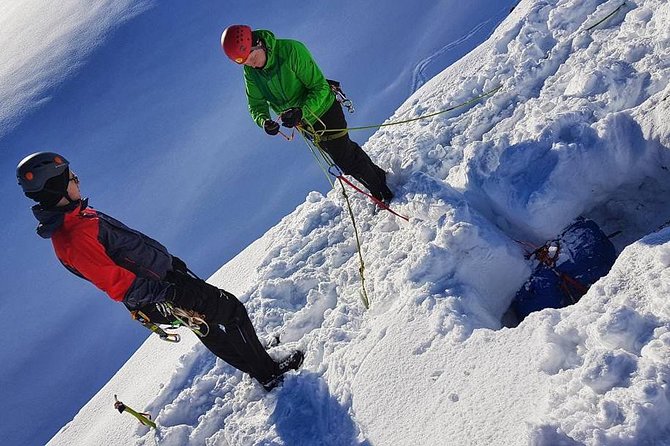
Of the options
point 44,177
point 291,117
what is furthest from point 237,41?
point 44,177

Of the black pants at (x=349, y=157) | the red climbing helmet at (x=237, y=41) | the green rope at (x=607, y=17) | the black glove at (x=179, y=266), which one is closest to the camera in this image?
the black glove at (x=179, y=266)

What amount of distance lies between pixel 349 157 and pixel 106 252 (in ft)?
6.79

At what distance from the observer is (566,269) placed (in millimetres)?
3648

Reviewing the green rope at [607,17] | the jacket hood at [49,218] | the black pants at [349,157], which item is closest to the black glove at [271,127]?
the black pants at [349,157]

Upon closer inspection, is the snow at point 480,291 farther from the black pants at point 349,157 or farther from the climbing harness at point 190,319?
the climbing harness at point 190,319

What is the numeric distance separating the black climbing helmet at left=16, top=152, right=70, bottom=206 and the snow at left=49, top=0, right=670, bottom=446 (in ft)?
6.05

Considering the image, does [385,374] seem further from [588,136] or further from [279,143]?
[279,143]

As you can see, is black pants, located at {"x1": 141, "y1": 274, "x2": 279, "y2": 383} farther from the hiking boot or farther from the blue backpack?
the blue backpack

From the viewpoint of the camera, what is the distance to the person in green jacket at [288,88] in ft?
11.7

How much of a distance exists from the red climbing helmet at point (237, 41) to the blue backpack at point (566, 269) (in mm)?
2394

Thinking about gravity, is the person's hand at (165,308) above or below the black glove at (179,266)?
below

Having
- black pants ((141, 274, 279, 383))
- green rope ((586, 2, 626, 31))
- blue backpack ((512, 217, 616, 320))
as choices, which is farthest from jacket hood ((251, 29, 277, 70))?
green rope ((586, 2, 626, 31))

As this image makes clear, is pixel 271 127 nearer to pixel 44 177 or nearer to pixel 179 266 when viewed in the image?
pixel 179 266

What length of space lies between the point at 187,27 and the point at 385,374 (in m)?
12.5
